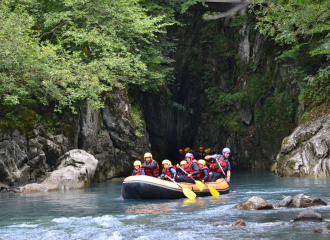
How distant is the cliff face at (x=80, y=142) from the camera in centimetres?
1521

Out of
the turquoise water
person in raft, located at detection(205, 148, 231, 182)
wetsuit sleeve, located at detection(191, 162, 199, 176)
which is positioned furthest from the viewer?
person in raft, located at detection(205, 148, 231, 182)

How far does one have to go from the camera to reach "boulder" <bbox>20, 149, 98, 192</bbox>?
592 inches

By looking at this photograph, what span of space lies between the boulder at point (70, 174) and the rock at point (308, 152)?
883 cm

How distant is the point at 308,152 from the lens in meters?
Result: 17.4

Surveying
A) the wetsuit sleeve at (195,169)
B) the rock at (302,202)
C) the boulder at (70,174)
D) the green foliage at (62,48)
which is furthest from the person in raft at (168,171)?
the green foliage at (62,48)

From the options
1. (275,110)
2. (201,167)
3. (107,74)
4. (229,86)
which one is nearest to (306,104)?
(275,110)

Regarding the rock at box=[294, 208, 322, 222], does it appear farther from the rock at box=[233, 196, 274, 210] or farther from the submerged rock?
the submerged rock

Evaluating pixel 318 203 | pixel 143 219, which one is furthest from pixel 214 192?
pixel 143 219

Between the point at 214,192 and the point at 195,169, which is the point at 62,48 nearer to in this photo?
the point at 195,169

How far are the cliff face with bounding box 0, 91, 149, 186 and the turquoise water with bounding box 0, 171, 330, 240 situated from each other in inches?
99.0

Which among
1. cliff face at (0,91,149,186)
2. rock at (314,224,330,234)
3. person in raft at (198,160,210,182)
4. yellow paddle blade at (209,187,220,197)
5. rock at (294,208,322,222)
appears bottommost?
rock at (314,224,330,234)

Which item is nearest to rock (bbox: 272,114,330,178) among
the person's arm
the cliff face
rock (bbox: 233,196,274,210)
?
the person's arm

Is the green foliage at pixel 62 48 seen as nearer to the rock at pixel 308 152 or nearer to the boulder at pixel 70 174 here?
the boulder at pixel 70 174

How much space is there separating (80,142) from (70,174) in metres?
3.65
